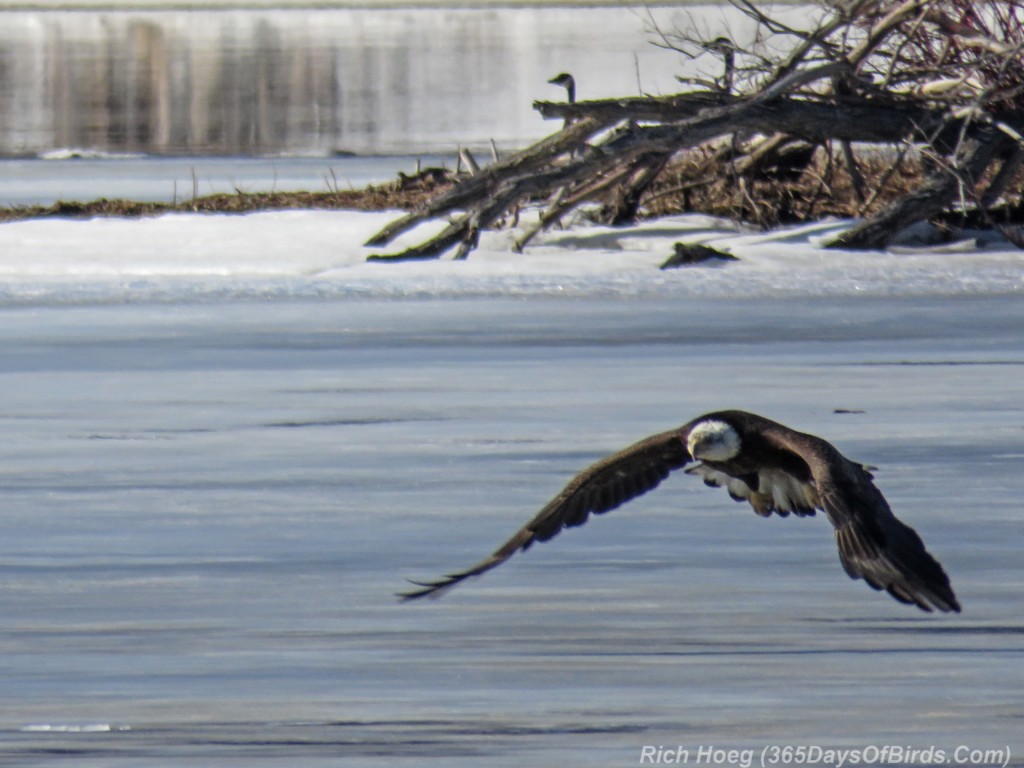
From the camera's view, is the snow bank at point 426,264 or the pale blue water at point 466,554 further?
the snow bank at point 426,264

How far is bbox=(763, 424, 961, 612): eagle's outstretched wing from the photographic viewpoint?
3.63 metres

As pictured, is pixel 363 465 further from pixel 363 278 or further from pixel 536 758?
pixel 363 278

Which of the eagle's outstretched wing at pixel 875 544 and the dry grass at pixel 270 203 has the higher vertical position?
the dry grass at pixel 270 203

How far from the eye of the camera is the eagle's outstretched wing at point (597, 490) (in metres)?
4.18

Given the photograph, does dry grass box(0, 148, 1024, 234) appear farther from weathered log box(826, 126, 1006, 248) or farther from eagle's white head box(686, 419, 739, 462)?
eagle's white head box(686, 419, 739, 462)

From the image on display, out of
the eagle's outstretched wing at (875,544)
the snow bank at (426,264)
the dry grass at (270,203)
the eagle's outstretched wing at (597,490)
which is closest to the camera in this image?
the eagle's outstretched wing at (875,544)

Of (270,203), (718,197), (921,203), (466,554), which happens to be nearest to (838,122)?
(921,203)

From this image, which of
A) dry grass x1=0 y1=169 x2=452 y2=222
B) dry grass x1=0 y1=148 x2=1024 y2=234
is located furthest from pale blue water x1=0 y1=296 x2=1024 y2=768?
dry grass x1=0 y1=169 x2=452 y2=222

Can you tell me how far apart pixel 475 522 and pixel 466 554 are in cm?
37

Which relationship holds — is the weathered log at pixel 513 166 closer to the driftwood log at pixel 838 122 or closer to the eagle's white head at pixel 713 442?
the driftwood log at pixel 838 122

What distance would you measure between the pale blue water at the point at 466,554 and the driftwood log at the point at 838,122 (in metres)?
2.31

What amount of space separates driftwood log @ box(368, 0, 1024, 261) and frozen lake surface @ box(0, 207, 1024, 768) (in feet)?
2.49

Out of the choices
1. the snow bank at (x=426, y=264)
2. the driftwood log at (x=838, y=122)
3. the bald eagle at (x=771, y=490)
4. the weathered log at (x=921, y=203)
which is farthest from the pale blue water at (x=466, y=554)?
the weathered log at (x=921, y=203)

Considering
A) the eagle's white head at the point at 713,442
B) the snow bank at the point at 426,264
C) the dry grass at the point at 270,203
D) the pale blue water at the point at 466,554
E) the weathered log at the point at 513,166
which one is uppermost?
the weathered log at the point at 513,166
